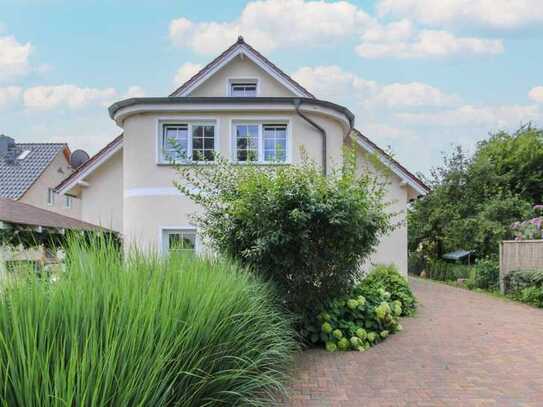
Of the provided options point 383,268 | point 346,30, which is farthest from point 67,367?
point 346,30

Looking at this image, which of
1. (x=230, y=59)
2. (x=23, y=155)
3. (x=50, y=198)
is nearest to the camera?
(x=230, y=59)

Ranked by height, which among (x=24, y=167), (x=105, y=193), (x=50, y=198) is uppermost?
(x=24, y=167)

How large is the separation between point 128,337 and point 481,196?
78.3 feet

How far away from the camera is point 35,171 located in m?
28.0

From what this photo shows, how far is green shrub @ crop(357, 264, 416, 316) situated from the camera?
9.88 m

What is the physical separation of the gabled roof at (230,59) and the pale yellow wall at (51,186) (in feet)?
54.0

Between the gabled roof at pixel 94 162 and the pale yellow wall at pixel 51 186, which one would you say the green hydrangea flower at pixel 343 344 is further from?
the pale yellow wall at pixel 51 186

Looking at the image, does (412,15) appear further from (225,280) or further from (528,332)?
(225,280)

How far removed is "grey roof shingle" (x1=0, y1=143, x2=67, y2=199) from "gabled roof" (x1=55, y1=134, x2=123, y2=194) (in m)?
14.7

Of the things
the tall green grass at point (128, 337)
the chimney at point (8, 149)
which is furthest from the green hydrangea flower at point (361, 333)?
the chimney at point (8, 149)

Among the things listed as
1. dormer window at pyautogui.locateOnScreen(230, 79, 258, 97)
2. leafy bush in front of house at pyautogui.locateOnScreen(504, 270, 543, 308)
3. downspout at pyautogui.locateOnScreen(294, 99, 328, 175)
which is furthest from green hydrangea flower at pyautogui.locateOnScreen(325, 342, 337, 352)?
dormer window at pyautogui.locateOnScreen(230, 79, 258, 97)

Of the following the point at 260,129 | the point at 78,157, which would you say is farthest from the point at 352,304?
the point at 78,157

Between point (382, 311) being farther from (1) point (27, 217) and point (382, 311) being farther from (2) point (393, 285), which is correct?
(1) point (27, 217)

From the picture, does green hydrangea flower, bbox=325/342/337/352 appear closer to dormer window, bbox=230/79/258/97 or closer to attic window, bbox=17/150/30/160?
dormer window, bbox=230/79/258/97
